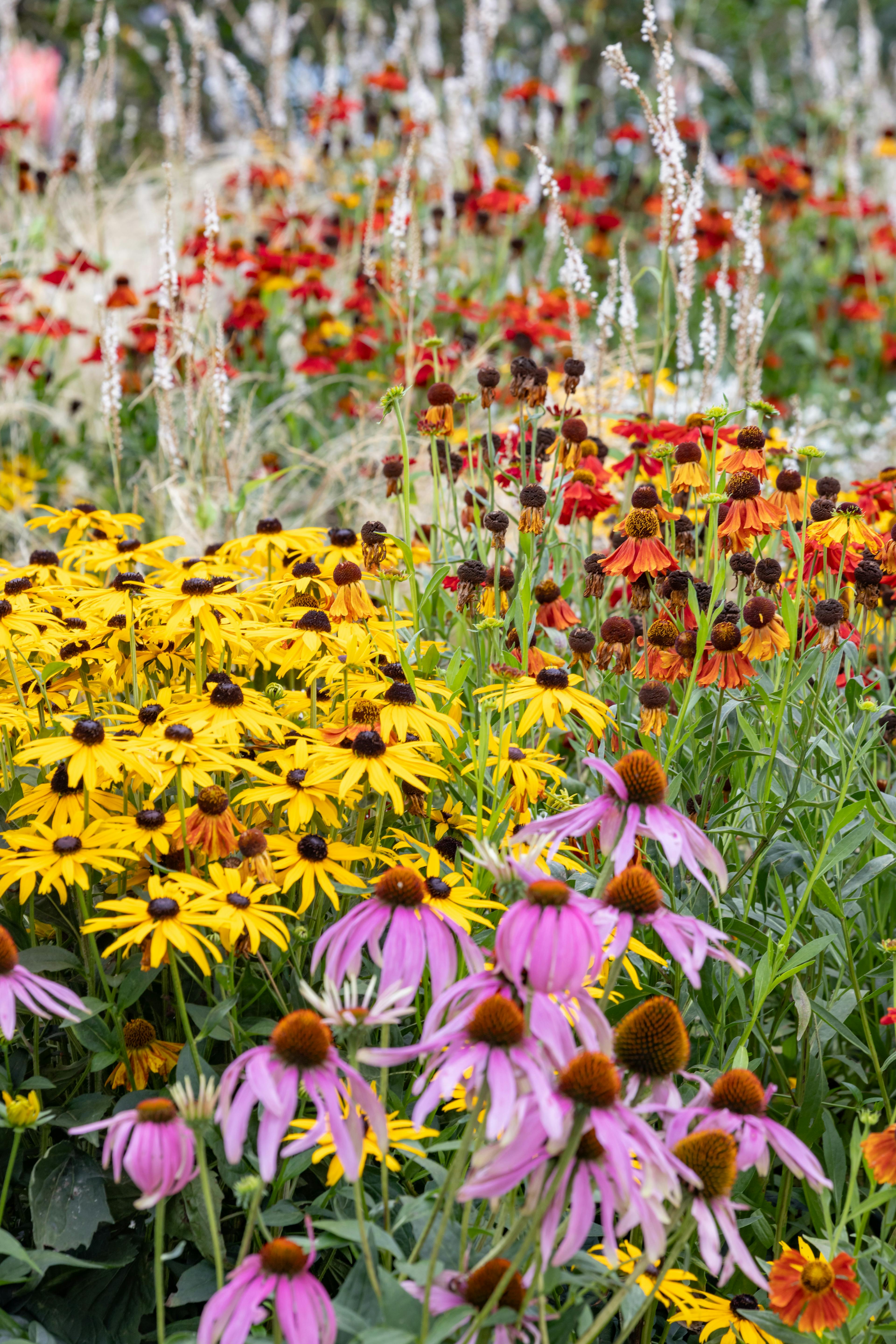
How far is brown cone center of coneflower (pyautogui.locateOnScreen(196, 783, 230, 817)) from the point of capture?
1547 mm

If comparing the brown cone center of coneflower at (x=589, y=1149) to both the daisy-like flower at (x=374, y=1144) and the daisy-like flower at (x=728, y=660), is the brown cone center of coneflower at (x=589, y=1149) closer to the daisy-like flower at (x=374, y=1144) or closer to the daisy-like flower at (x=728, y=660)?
the daisy-like flower at (x=374, y=1144)

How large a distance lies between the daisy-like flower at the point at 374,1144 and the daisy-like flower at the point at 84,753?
1.64ft

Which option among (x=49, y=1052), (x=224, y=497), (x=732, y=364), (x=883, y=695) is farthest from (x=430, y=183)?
(x=49, y=1052)

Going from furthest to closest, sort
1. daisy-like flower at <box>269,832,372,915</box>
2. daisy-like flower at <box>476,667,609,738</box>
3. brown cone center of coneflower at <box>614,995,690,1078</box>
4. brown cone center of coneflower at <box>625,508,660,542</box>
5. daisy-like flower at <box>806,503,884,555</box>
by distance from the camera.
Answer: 1. daisy-like flower at <box>806,503,884,555</box>
2. brown cone center of coneflower at <box>625,508,660,542</box>
3. daisy-like flower at <box>476,667,609,738</box>
4. daisy-like flower at <box>269,832,372,915</box>
5. brown cone center of coneflower at <box>614,995,690,1078</box>

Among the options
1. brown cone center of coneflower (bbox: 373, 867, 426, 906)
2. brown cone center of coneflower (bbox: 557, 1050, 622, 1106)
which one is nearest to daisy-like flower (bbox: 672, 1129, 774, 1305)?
brown cone center of coneflower (bbox: 557, 1050, 622, 1106)

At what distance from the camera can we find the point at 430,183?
243 inches

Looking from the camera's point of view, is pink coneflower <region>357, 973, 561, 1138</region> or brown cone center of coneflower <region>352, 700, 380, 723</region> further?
brown cone center of coneflower <region>352, 700, 380, 723</region>

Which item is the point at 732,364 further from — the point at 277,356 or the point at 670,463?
the point at 670,463

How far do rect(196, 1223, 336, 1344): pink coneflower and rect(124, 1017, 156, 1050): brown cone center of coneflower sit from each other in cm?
57

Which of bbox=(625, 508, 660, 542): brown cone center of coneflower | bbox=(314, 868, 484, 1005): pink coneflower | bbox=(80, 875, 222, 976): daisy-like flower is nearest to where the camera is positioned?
bbox=(314, 868, 484, 1005): pink coneflower

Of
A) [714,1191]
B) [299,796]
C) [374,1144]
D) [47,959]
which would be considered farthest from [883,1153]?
[47,959]

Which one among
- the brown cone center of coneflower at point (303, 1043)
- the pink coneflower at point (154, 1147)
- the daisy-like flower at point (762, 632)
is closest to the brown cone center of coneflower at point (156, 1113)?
the pink coneflower at point (154, 1147)

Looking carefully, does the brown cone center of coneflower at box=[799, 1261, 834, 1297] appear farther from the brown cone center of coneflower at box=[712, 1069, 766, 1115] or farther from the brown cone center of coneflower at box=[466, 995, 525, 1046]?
the brown cone center of coneflower at box=[466, 995, 525, 1046]

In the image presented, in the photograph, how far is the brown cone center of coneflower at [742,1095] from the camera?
1.10 metres
